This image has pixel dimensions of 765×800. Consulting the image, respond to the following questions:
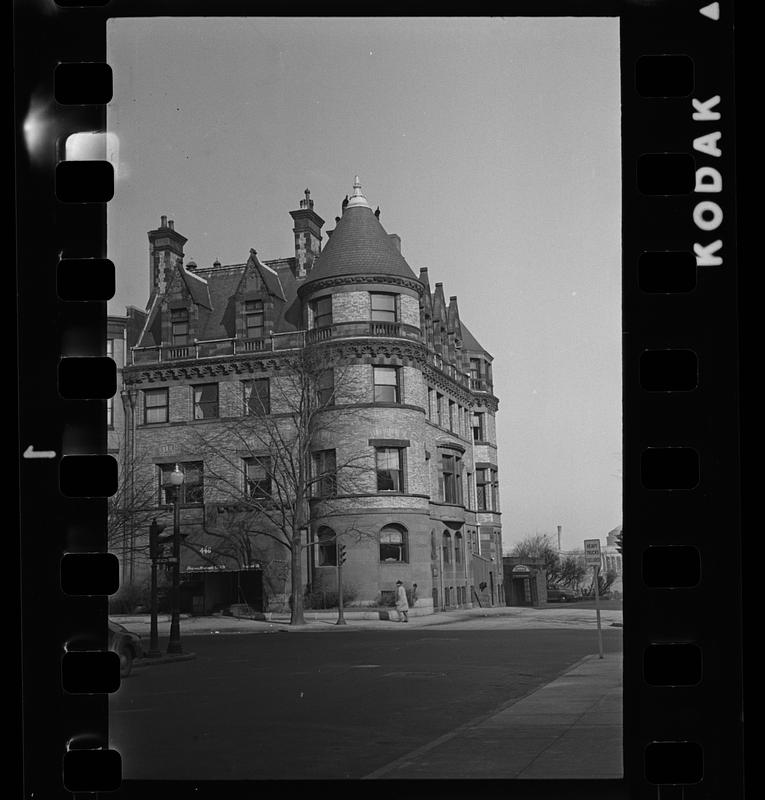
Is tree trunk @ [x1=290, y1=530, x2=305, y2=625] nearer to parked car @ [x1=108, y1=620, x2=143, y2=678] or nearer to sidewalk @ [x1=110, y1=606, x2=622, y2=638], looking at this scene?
sidewalk @ [x1=110, y1=606, x2=622, y2=638]

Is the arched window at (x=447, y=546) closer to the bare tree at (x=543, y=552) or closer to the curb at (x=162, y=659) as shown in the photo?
the bare tree at (x=543, y=552)

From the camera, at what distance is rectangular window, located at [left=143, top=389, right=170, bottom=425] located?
11.8 ft

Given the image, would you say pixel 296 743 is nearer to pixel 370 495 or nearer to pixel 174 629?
pixel 174 629

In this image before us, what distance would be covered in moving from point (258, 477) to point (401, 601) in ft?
2.52

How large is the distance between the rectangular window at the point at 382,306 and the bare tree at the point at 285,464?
0.97ft

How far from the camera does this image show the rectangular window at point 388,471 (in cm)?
392

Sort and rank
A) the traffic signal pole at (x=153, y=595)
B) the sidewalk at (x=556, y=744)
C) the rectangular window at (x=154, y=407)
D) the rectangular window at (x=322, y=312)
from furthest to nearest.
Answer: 1. the rectangular window at (x=322, y=312)
2. the rectangular window at (x=154, y=407)
3. the traffic signal pole at (x=153, y=595)
4. the sidewalk at (x=556, y=744)

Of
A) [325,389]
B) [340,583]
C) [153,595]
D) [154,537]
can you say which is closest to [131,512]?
[154,537]

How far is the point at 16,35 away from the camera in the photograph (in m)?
3.26

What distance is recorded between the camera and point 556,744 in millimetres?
3580

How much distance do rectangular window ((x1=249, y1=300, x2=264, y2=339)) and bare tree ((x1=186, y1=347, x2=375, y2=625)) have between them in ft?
0.51

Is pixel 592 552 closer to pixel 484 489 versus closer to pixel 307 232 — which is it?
pixel 484 489

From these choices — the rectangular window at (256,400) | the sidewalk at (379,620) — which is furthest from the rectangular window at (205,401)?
the sidewalk at (379,620)

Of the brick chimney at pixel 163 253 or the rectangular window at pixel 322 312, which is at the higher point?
the brick chimney at pixel 163 253
